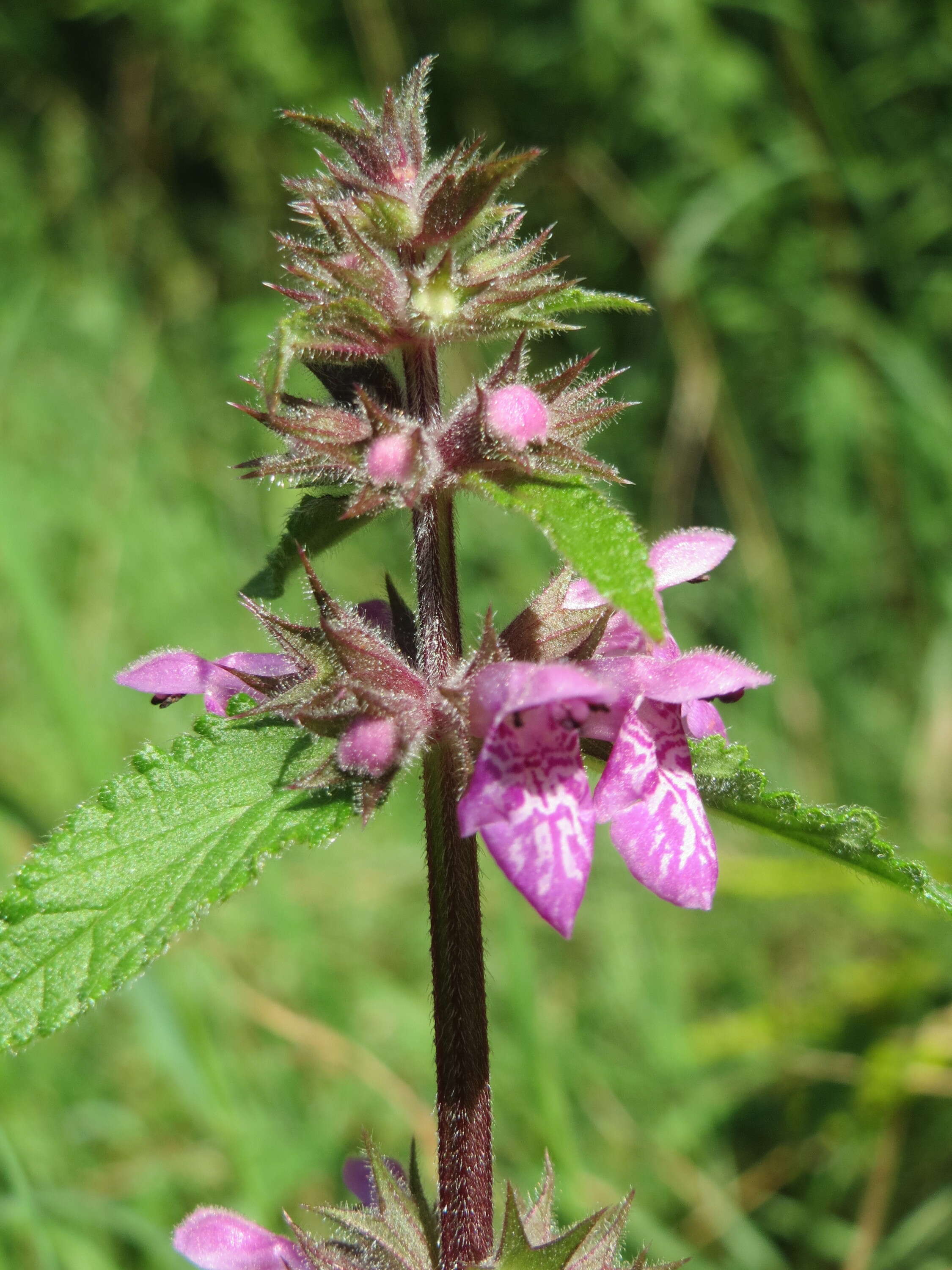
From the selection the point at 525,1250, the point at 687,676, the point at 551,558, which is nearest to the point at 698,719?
the point at 687,676

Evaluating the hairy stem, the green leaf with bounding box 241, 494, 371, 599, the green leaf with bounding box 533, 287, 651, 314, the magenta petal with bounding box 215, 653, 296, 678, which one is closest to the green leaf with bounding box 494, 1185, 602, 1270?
the hairy stem

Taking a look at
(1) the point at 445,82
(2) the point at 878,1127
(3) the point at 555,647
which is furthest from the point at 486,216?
(1) the point at 445,82

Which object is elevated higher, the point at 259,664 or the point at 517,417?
the point at 517,417

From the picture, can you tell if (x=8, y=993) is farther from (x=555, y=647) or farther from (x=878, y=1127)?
(x=878, y=1127)

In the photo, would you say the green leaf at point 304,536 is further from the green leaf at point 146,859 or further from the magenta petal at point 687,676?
the magenta petal at point 687,676

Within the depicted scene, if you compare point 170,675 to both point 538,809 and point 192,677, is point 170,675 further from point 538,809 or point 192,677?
point 538,809

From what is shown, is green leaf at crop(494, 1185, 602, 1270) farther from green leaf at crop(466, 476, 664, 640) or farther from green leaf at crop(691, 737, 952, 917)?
green leaf at crop(466, 476, 664, 640)
